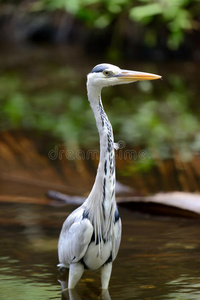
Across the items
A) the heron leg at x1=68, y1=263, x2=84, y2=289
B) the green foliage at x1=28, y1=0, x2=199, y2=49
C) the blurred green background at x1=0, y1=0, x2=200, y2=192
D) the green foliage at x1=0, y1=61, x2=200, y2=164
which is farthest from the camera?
the green foliage at x1=28, y1=0, x2=199, y2=49

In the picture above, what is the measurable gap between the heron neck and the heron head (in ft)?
0.25

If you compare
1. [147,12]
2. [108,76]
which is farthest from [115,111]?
[108,76]

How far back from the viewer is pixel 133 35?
16281 mm

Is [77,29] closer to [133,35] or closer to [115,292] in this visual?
[133,35]

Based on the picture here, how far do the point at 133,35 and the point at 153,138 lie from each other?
8.01 m

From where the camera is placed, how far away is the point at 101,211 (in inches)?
160

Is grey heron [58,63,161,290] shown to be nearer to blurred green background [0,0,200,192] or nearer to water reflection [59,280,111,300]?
water reflection [59,280,111,300]

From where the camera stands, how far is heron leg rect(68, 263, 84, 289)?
412 cm

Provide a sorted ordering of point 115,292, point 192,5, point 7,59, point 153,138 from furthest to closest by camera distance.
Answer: point 7,59 → point 192,5 → point 153,138 → point 115,292

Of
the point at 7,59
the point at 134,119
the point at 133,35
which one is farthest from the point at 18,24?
the point at 134,119

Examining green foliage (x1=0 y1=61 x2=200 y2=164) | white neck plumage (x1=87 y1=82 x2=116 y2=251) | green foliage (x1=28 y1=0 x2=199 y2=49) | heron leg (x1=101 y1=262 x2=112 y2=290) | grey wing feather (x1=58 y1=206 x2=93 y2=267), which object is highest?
green foliage (x1=28 y1=0 x2=199 y2=49)

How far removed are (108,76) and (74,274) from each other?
4.58 ft

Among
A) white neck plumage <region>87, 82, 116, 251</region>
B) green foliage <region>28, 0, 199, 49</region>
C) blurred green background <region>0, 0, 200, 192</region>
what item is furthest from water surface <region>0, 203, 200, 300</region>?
green foliage <region>28, 0, 199, 49</region>

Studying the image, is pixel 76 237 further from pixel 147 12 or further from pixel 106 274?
pixel 147 12
